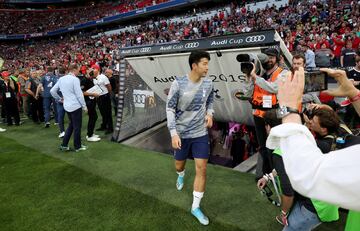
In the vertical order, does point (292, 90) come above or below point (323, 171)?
above

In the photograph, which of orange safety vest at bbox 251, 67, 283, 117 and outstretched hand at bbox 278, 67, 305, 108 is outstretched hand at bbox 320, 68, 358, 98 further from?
orange safety vest at bbox 251, 67, 283, 117

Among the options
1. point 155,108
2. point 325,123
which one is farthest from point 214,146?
point 325,123

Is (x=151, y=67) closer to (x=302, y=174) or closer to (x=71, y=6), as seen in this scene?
(x=302, y=174)

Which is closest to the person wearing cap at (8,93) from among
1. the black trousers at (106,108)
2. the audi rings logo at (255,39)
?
the black trousers at (106,108)

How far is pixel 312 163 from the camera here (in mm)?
1046

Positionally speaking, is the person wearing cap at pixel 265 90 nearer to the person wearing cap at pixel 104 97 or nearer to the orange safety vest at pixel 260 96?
the orange safety vest at pixel 260 96

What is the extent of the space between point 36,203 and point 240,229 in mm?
2984

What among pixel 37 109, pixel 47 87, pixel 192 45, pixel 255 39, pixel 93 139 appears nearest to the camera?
pixel 255 39

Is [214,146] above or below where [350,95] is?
below

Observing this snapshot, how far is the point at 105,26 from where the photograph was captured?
44625 millimetres

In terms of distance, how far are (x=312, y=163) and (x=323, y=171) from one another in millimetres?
48

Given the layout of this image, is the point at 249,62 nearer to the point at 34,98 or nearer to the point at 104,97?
the point at 104,97

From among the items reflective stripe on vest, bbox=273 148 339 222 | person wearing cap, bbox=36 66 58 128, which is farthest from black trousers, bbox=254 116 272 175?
person wearing cap, bbox=36 66 58 128

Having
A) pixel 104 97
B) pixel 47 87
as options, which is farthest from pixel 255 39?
pixel 47 87
